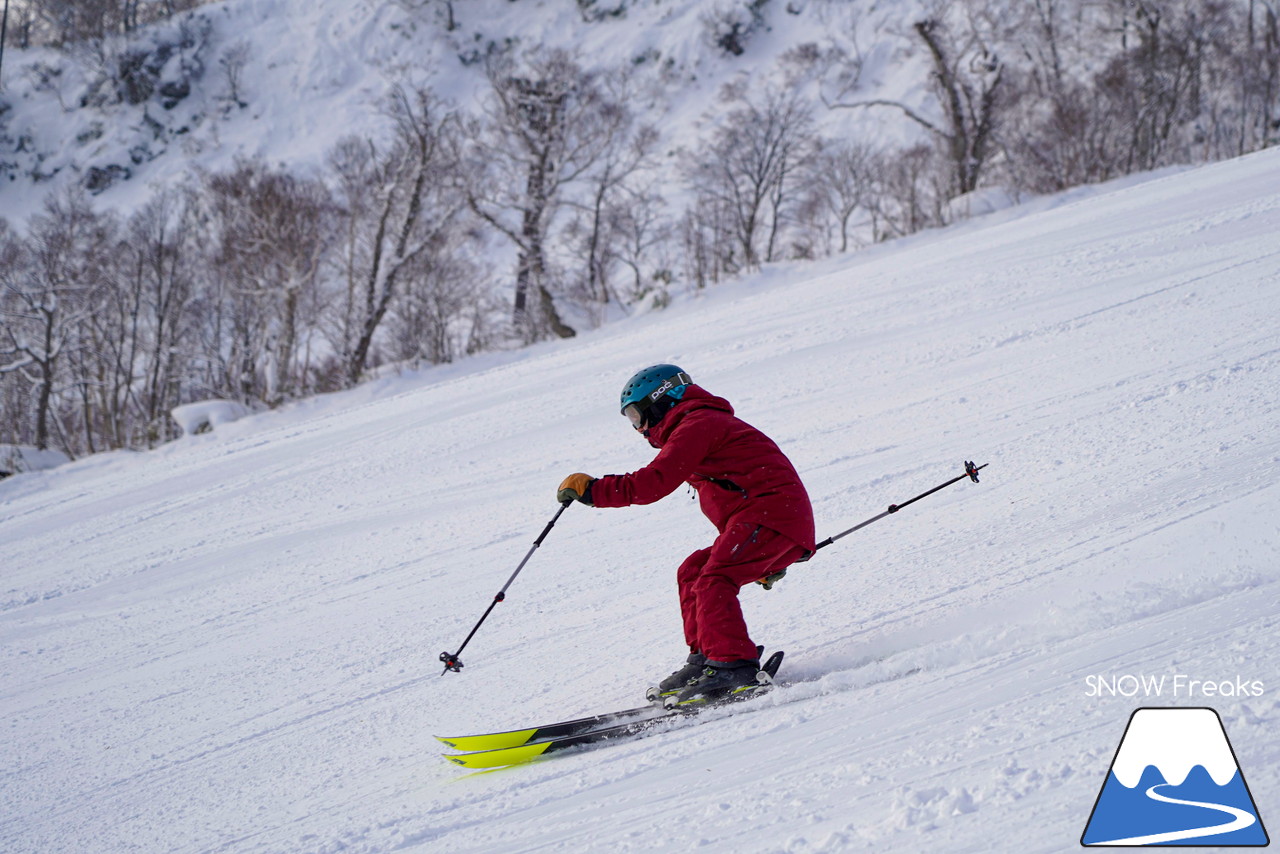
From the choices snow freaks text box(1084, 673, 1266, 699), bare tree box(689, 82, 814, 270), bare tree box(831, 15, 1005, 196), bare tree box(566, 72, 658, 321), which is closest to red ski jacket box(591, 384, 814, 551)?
snow freaks text box(1084, 673, 1266, 699)

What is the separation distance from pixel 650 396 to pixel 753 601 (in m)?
1.52

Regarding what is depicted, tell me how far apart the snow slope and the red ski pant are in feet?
1.07

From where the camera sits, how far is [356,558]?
6469 mm

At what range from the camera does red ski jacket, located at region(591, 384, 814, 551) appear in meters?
3.52

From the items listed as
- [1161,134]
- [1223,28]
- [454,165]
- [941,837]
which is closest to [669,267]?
[454,165]

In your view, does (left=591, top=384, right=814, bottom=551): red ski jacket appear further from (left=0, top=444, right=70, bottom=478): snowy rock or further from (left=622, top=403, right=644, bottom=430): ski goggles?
(left=0, top=444, right=70, bottom=478): snowy rock

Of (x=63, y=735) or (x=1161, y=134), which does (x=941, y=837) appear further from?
(x=1161, y=134)

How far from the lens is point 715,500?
3.78m

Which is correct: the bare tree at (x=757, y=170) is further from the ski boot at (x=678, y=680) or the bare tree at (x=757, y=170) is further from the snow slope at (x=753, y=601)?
the ski boot at (x=678, y=680)

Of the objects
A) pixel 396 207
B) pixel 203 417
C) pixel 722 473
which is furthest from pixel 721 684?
pixel 396 207

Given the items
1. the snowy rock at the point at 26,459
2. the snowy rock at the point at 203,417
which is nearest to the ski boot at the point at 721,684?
the snowy rock at the point at 203,417

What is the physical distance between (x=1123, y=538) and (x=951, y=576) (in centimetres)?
86

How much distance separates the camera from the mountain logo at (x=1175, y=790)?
78.7 inches

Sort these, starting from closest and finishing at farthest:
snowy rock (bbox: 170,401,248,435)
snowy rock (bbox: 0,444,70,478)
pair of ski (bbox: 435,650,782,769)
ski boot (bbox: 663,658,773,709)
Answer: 1. pair of ski (bbox: 435,650,782,769)
2. ski boot (bbox: 663,658,773,709)
3. snowy rock (bbox: 170,401,248,435)
4. snowy rock (bbox: 0,444,70,478)
